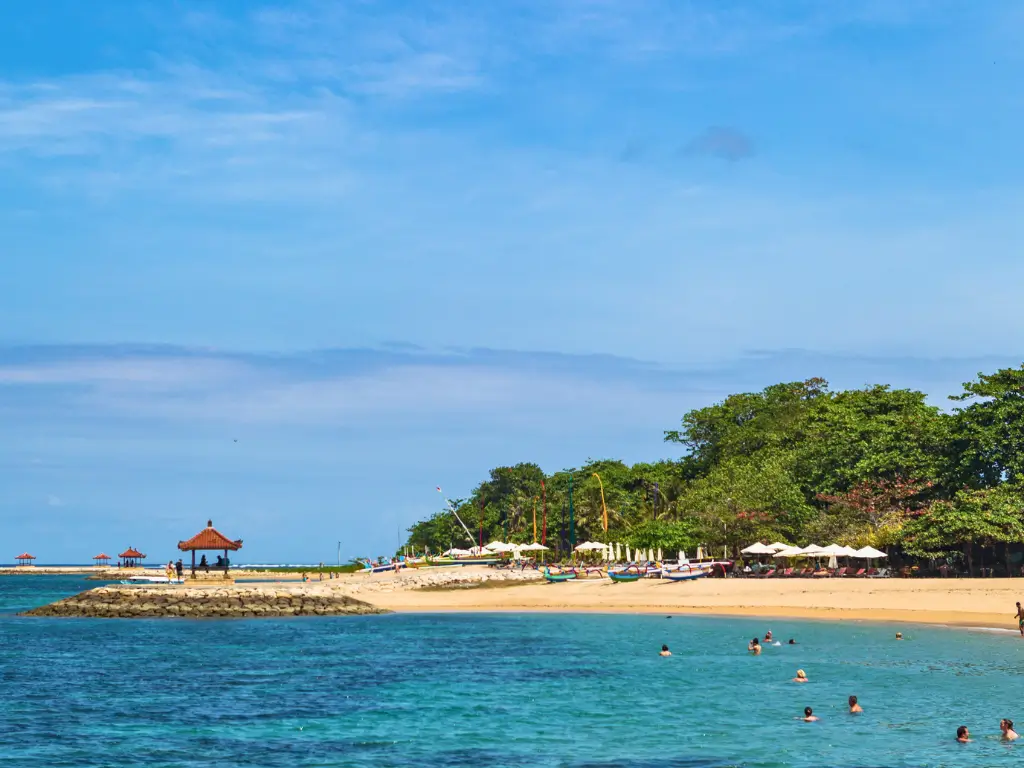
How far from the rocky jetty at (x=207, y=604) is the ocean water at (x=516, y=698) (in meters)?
14.5

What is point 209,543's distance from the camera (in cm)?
8331

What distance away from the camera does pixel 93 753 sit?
27.1 meters

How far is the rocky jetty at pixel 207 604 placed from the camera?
72.6 metres

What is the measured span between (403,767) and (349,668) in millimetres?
18719

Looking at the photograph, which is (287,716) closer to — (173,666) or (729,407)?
(173,666)

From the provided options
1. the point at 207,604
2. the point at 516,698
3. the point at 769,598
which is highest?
the point at 207,604

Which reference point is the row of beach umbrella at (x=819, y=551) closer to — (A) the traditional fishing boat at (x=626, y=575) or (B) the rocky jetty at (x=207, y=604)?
(A) the traditional fishing boat at (x=626, y=575)

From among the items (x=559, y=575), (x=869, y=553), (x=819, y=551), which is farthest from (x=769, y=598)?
(x=559, y=575)

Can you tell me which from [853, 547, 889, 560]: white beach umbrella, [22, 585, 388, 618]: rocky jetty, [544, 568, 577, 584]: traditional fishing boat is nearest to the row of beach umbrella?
[853, 547, 889, 560]: white beach umbrella

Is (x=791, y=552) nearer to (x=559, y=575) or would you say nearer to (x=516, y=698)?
(x=559, y=575)

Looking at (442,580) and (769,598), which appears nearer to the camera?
(769,598)

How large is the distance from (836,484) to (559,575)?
960 inches

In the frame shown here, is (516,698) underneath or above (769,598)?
underneath

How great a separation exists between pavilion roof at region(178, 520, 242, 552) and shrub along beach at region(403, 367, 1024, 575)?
121 feet
